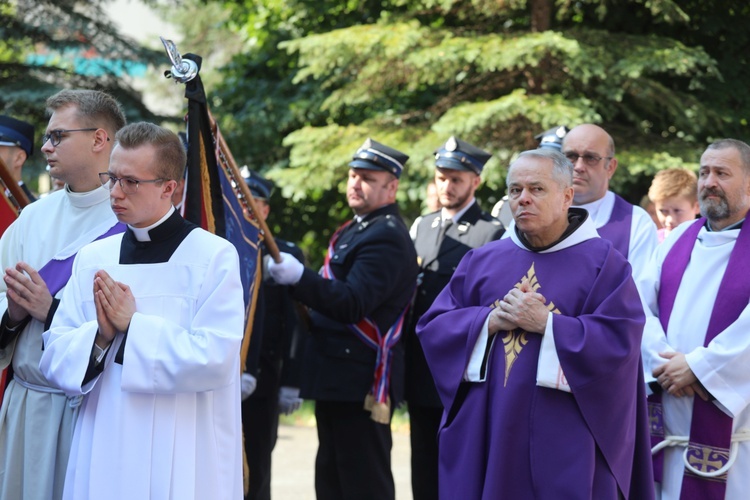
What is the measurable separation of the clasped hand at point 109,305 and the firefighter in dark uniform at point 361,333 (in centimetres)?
219

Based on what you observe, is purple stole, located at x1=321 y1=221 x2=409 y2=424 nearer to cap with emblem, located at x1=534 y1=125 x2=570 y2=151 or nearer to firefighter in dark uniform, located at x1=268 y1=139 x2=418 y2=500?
firefighter in dark uniform, located at x1=268 y1=139 x2=418 y2=500

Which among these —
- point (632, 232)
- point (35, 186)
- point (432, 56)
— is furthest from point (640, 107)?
point (35, 186)

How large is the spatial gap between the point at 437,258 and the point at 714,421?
2202 mm

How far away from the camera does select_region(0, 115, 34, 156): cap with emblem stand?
22.6ft

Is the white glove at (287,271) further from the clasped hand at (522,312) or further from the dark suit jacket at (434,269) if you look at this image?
the clasped hand at (522,312)

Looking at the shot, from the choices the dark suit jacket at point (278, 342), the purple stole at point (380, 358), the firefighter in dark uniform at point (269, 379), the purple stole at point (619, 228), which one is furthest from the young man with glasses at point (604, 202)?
the dark suit jacket at point (278, 342)

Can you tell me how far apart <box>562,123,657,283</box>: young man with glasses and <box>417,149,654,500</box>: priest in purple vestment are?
1032 mm

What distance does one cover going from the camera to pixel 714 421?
5152mm

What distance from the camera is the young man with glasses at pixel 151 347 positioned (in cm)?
399

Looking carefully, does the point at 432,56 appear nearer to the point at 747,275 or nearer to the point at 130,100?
the point at 130,100

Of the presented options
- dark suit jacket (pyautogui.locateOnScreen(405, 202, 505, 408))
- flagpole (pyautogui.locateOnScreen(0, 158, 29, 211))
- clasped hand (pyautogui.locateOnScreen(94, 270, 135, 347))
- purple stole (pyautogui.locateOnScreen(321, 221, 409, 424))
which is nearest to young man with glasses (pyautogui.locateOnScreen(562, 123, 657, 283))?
dark suit jacket (pyautogui.locateOnScreen(405, 202, 505, 408))

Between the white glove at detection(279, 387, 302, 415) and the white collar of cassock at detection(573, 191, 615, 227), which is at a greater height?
the white collar of cassock at detection(573, 191, 615, 227)

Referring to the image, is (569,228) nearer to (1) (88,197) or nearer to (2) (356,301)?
(2) (356,301)

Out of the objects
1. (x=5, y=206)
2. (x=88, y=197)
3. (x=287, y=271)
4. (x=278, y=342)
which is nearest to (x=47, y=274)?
(x=88, y=197)
